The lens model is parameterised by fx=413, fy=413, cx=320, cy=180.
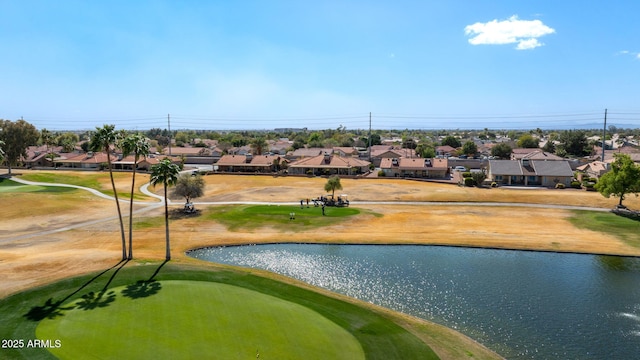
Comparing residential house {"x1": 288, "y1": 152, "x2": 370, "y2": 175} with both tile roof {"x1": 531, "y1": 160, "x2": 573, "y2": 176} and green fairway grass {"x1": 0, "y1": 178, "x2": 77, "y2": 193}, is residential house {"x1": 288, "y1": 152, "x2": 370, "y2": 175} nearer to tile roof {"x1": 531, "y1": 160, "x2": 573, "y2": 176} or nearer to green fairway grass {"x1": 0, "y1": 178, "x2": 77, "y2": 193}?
tile roof {"x1": 531, "y1": 160, "x2": 573, "y2": 176}

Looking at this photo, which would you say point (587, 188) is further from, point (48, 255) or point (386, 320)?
point (48, 255)

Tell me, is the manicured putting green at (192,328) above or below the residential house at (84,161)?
below

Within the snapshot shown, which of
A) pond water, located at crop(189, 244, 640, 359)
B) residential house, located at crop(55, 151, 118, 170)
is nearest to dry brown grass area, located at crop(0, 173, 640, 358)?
pond water, located at crop(189, 244, 640, 359)

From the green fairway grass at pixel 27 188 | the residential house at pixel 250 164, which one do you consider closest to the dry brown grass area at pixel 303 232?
the green fairway grass at pixel 27 188

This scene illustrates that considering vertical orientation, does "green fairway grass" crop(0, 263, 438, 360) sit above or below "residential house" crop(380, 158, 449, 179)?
below

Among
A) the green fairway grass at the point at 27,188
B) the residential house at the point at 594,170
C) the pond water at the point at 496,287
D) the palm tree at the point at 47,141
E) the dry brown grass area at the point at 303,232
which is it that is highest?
the palm tree at the point at 47,141

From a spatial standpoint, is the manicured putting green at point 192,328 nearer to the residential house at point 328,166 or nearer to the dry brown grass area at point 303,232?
the dry brown grass area at point 303,232
